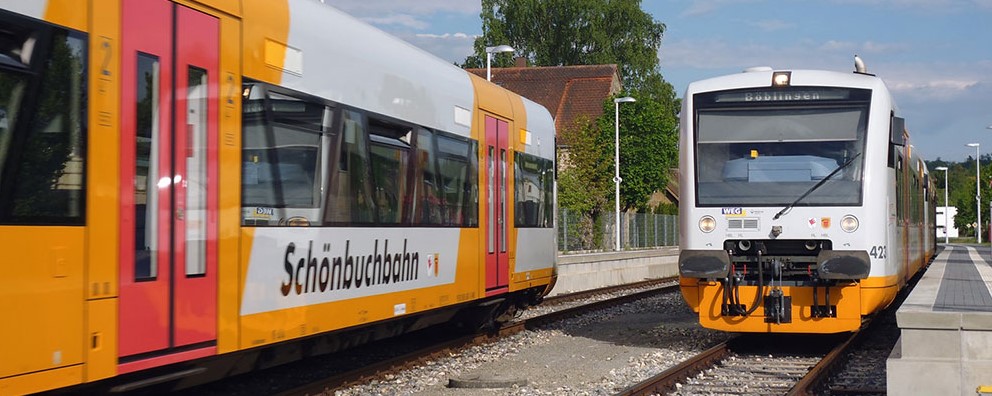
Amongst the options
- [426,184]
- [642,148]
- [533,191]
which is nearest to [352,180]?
[426,184]

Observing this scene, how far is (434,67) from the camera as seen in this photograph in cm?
1139

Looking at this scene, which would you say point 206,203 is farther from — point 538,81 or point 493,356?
point 538,81

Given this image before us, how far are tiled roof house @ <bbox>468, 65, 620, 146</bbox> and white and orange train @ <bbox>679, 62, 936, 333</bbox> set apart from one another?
47.2 meters

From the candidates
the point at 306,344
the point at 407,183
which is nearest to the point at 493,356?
the point at 407,183

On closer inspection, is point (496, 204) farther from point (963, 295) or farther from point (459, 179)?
point (963, 295)

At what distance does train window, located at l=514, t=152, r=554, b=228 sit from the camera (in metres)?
14.2

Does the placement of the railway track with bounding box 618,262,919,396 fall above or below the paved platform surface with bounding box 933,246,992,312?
below

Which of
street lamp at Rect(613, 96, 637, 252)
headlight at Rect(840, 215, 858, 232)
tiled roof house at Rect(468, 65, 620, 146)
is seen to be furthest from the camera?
tiled roof house at Rect(468, 65, 620, 146)

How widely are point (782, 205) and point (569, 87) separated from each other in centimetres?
5031

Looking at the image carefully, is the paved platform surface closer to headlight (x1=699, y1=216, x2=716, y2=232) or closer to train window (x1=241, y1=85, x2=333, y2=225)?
headlight (x1=699, y1=216, x2=716, y2=232)

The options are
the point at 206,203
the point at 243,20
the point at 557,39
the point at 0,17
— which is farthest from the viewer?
the point at 557,39

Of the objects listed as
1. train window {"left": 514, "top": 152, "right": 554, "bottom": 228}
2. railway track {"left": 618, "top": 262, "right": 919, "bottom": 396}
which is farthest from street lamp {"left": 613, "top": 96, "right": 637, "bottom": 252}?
railway track {"left": 618, "top": 262, "right": 919, "bottom": 396}

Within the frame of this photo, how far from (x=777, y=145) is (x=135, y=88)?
7769 mm

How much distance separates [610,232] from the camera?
41.1 m
